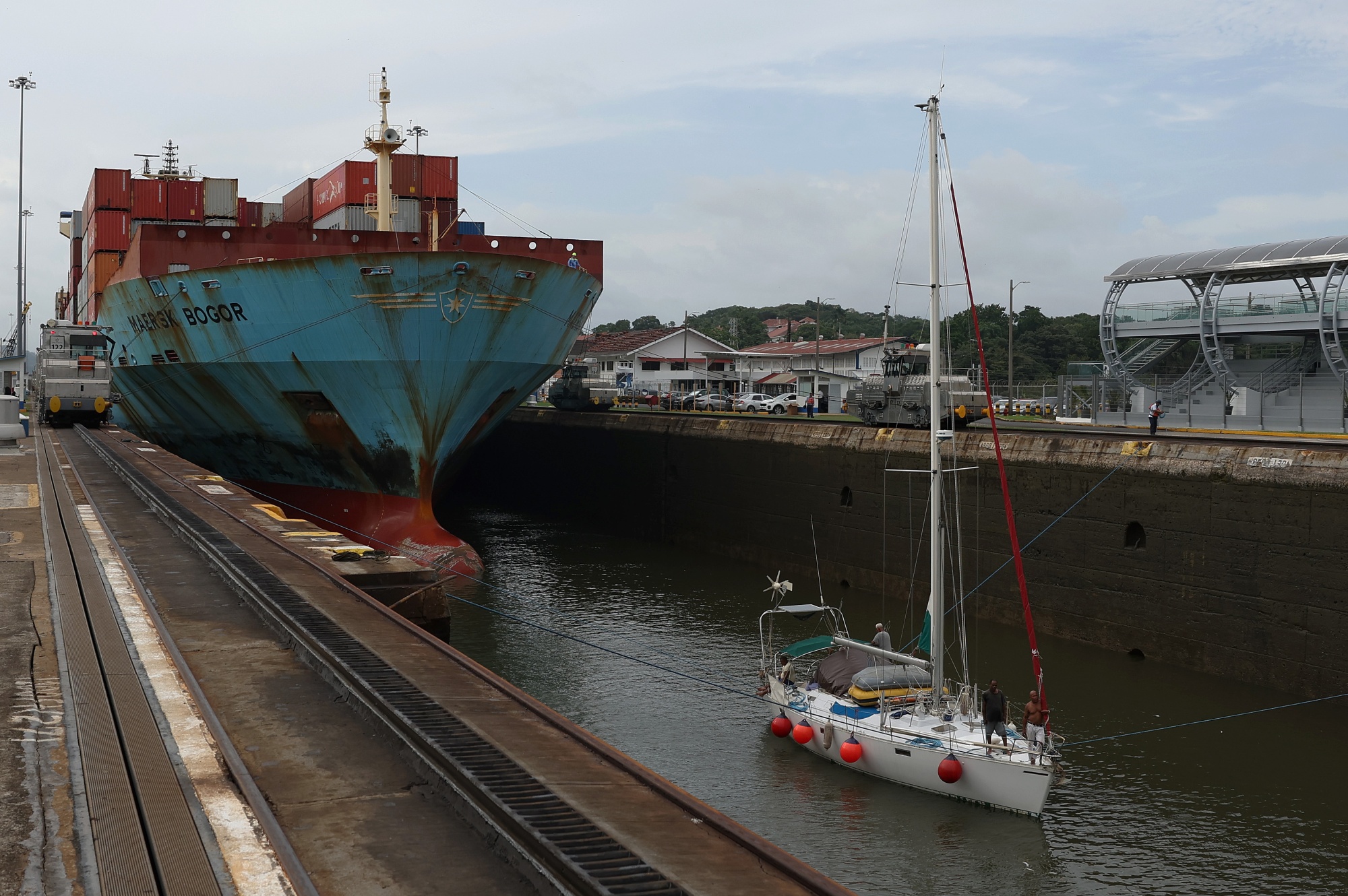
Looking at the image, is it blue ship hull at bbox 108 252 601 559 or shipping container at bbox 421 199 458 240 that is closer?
blue ship hull at bbox 108 252 601 559

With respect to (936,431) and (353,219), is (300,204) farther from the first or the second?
(936,431)

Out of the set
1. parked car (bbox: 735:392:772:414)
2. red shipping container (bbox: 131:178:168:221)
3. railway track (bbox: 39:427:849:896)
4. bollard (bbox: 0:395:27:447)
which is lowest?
railway track (bbox: 39:427:849:896)

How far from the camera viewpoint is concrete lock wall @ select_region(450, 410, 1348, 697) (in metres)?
19.0

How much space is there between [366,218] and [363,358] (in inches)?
530

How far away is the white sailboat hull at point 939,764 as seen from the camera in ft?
47.0

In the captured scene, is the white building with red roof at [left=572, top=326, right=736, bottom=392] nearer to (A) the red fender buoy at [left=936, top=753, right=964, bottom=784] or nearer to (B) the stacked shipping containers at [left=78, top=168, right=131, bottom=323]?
(B) the stacked shipping containers at [left=78, top=168, right=131, bottom=323]

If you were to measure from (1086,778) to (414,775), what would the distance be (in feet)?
38.6

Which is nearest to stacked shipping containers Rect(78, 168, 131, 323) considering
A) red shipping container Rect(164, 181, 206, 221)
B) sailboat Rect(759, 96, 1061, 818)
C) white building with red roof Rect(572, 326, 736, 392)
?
red shipping container Rect(164, 181, 206, 221)

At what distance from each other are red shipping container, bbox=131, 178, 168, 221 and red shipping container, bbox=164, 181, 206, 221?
1.04 feet

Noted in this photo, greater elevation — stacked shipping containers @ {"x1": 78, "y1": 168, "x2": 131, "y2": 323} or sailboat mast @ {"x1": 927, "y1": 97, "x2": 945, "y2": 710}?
stacked shipping containers @ {"x1": 78, "y1": 168, "x2": 131, "y2": 323}

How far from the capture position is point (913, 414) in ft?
105

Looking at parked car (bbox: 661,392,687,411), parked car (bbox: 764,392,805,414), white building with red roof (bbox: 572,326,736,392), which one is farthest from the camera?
white building with red roof (bbox: 572,326,736,392)

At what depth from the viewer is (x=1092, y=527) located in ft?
76.1

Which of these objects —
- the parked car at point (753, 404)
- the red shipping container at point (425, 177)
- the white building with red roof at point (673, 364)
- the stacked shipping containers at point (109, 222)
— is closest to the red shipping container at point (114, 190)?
the stacked shipping containers at point (109, 222)
